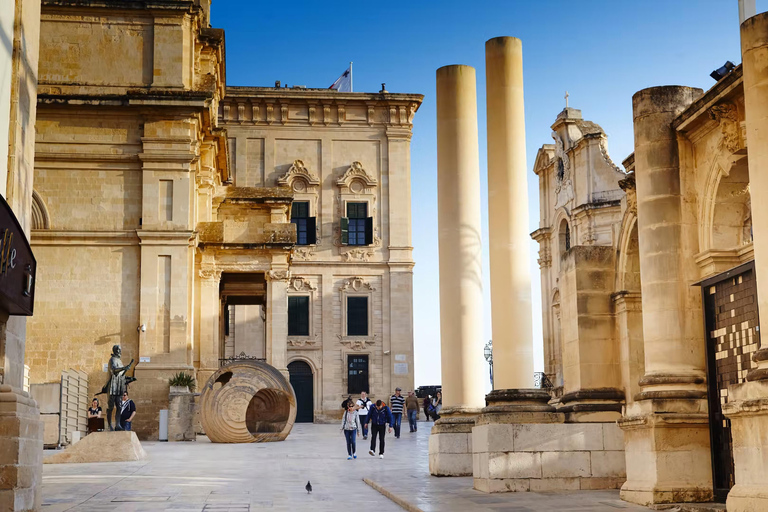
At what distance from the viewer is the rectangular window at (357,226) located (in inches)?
2163

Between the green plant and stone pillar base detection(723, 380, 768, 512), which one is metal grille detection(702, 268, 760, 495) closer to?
stone pillar base detection(723, 380, 768, 512)

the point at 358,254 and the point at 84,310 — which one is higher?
the point at 358,254

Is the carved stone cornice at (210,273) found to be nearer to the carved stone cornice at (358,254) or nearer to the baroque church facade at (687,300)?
the carved stone cornice at (358,254)

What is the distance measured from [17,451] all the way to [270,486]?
22.6ft

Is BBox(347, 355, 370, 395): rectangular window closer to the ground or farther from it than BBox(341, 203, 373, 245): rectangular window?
closer to the ground

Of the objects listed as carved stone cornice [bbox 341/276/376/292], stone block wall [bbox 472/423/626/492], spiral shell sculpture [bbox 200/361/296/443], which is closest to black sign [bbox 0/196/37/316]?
stone block wall [bbox 472/423/626/492]

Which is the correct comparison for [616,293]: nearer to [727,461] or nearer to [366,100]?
[727,461]

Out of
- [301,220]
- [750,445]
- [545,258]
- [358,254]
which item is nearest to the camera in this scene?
[750,445]

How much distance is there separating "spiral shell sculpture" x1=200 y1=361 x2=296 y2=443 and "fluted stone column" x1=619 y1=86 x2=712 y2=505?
17.8 metres

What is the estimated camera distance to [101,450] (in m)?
22.7

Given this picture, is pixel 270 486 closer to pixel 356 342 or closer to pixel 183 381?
pixel 183 381

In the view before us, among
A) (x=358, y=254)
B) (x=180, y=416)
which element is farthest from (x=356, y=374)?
(x=180, y=416)

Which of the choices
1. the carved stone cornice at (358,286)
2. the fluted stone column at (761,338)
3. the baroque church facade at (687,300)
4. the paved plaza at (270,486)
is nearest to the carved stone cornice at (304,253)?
the carved stone cornice at (358,286)

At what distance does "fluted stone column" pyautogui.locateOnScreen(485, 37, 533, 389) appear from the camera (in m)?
16.5
